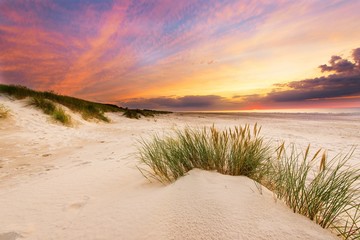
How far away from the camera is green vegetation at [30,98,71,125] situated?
977 cm

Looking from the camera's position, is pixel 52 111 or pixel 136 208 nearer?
pixel 136 208

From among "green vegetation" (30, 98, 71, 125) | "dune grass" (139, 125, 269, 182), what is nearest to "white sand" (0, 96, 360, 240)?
"dune grass" (139, 125, 269, 182)

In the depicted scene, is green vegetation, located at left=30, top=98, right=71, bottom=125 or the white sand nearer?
the white sand

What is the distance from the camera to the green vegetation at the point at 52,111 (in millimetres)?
9773

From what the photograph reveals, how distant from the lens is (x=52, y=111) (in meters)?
10.1

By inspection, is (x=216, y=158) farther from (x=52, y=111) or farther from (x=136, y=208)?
(x=52, y=111)

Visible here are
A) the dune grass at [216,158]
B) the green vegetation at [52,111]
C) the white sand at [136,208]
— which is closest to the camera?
the white sand at [136,208]

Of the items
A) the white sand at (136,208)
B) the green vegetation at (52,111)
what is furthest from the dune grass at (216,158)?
the green vegetation at (52,111)

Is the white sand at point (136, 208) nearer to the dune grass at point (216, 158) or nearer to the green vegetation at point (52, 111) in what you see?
the dune grass at point (216, 158)

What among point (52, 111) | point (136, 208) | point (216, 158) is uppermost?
point (52, 111)

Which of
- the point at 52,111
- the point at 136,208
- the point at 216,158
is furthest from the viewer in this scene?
the point at 52,111

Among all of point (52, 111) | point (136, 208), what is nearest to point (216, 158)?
point (136, 208)

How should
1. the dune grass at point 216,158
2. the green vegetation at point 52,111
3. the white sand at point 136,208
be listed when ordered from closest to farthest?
the white sand at point 136,208 → the dune grass at point 216,158 → the green vegetation at point 52,111

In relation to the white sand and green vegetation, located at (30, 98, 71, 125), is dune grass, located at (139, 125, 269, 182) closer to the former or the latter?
the white sand
